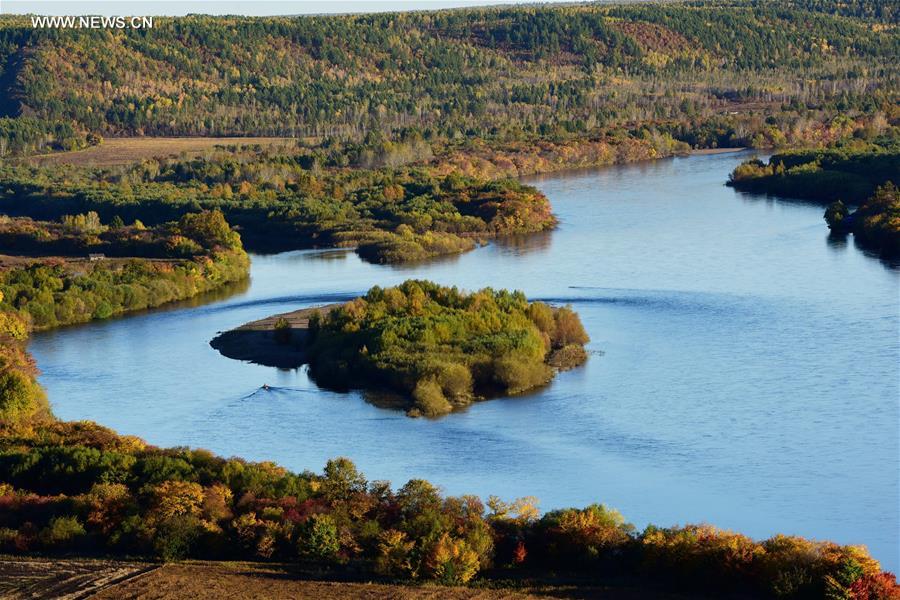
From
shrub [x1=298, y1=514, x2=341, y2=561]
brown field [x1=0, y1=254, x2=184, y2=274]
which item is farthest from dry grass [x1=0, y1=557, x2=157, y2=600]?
brown field [x1=0, y1=254, x2=184, y2=274]

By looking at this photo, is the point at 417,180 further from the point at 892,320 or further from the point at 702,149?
the point at 892,320

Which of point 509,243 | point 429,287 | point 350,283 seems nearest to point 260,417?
point 429,287

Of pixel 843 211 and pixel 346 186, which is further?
pixel 346 186

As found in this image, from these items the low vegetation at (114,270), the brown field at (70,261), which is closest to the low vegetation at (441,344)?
the low vegetation at (114,270)

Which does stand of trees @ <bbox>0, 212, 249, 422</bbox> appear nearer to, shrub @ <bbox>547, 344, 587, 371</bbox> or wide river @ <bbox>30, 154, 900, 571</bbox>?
wide river @ <bbox>30, 154, 900, 571</bbox>

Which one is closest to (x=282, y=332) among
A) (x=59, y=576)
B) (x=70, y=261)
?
(x=70, y=261)

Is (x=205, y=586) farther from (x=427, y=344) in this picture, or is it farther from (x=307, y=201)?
(x=307, y=201)

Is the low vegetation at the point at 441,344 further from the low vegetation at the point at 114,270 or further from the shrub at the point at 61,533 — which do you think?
the shrub at the point at 61,533
